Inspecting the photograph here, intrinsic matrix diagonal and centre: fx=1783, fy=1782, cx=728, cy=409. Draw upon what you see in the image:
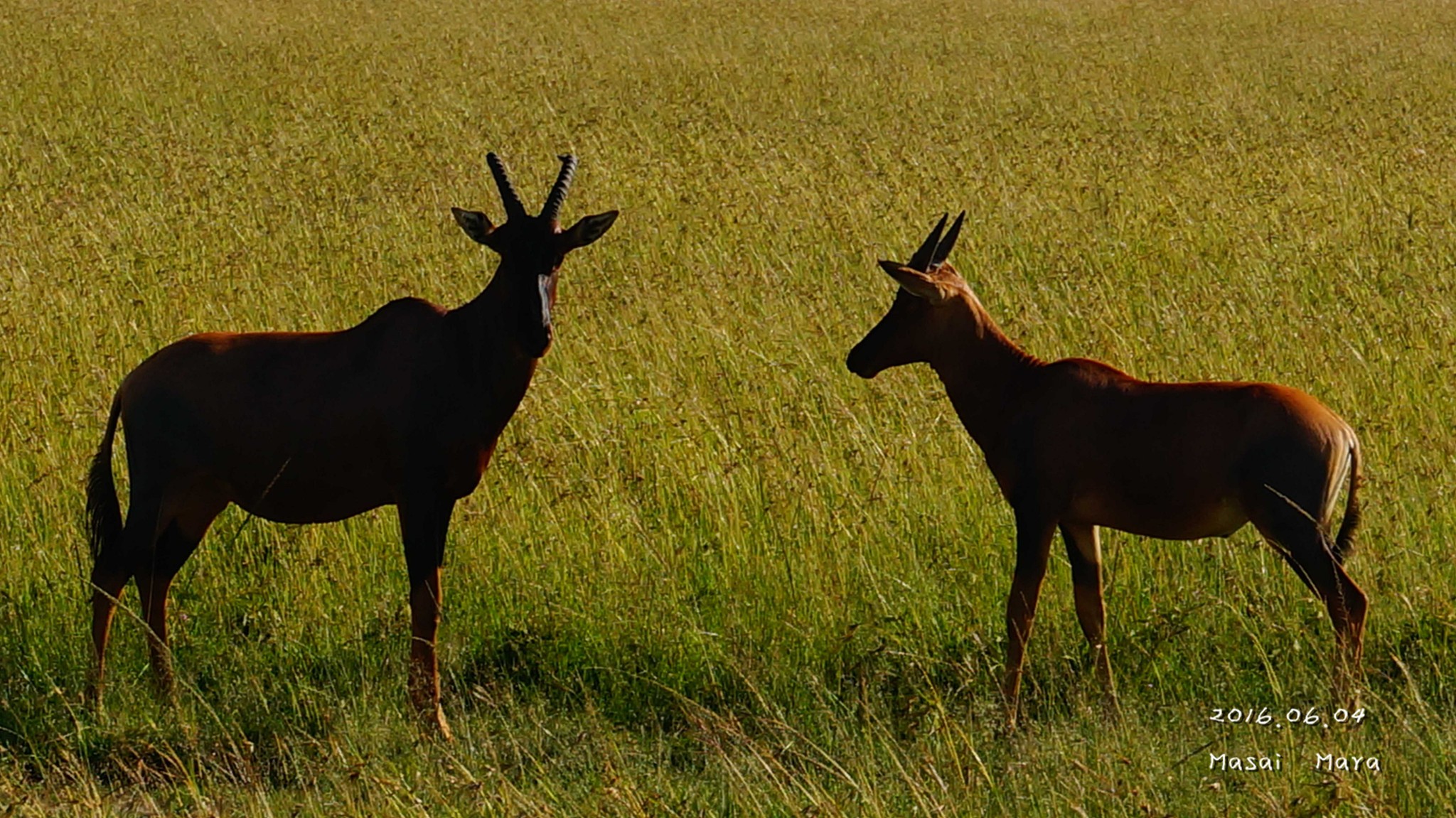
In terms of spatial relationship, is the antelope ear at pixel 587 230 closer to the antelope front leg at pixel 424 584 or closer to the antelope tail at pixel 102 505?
the antelope front leg at pixel 424 584

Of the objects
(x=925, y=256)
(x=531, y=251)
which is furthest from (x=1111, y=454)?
(x=531, y=251)

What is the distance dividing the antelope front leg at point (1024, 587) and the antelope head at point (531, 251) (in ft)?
4.89

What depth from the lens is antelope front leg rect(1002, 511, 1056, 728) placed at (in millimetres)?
5145

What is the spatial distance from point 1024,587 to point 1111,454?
0.46 meters

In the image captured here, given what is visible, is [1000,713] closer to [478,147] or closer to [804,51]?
[478,147]

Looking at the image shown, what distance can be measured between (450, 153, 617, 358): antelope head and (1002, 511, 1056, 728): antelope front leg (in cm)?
149

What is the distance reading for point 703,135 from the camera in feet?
51.5

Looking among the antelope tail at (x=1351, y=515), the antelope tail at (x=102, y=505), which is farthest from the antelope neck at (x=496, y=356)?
the antelope tail at (x=1351, y=515)

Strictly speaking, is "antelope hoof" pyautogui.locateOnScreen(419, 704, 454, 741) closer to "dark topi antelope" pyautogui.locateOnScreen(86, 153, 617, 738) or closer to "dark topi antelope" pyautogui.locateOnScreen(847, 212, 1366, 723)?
"dark topi antelope" pyautogui.locateOnScreen(86, 153, 617, 738)

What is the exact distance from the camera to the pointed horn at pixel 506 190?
521cm

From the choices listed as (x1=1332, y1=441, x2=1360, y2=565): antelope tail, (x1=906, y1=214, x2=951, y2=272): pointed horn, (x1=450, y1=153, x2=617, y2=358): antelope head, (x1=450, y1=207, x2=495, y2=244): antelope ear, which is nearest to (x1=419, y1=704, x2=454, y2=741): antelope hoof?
(x1=450, y1=153, x2=617, y2=358): antelope head

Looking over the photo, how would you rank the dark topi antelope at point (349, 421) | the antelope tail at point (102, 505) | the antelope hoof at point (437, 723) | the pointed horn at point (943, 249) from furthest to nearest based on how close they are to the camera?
the antelope tail at point (102, 505) → the pointed horn at point (943, 249) → the dark topi antelope at point (349, 421) → the antelope hoof at point (437, 723)

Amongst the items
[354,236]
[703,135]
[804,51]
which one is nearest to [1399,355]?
[354,236]

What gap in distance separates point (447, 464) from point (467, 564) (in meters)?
0.89
